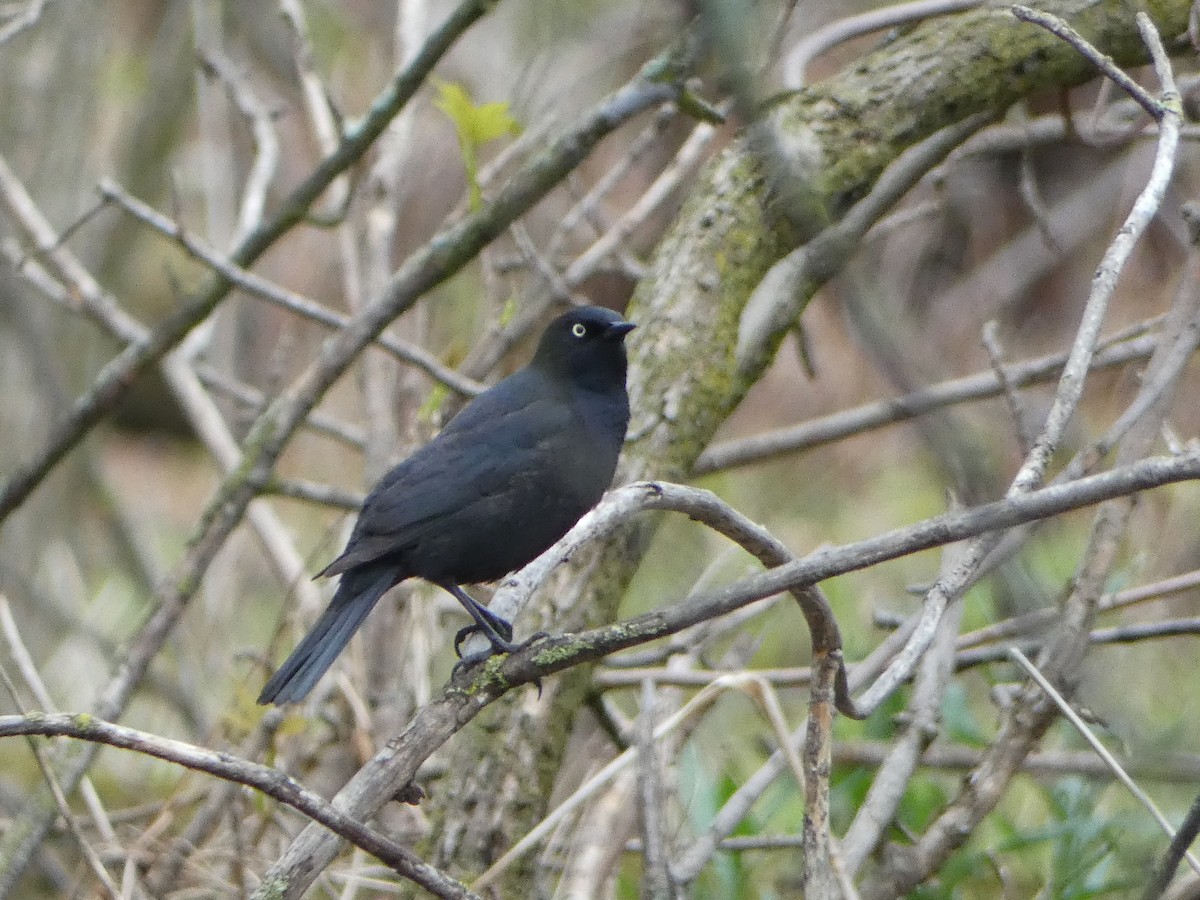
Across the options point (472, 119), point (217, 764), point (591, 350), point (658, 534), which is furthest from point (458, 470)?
point (217, 764)

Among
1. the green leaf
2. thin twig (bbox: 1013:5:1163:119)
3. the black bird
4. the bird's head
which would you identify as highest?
the green leaf

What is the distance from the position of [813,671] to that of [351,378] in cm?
867

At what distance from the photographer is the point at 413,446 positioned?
4.63 meters

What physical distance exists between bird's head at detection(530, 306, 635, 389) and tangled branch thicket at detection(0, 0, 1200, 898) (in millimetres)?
98

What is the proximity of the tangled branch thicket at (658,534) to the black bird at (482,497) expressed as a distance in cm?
16

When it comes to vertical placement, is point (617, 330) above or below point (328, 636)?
above

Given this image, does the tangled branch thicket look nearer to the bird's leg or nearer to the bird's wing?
the bird's leg

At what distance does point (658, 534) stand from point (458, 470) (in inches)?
58.6

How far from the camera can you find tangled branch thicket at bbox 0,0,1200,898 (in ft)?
7.48

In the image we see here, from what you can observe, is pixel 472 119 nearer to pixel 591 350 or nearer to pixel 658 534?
pixel 591 350

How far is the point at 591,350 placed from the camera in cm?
384

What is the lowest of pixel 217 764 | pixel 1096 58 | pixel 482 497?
pixel 217 764

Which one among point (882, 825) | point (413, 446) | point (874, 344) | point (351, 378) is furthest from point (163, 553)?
point (874, 344)

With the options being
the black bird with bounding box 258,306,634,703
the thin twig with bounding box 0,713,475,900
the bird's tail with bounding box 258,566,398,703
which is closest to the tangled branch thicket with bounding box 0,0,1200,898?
the thin twig with bounding box 0,713,475,900
